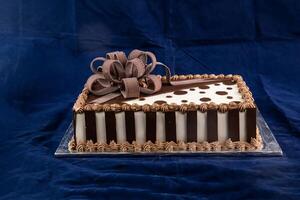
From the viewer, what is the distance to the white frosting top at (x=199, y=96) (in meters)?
1.75

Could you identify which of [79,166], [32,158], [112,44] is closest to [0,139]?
[32,158]

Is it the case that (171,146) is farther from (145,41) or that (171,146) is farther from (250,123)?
(145,41)

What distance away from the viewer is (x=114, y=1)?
8.07 feet

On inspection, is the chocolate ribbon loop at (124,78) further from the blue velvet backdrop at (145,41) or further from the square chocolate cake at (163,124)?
the blue velvet backdrop at (145,41)

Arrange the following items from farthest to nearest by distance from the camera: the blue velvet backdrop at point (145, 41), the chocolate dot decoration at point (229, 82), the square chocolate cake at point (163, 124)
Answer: the blue velvet backdrop at point (145, 41) < the chocolate dot decoration at point (229, 82) < the square chocolate cake at point (163, 124)

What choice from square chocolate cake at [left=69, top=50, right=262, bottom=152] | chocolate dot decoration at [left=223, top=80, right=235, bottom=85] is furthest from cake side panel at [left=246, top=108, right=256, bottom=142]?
chocolate dot decoration at [left=223, top=80, right=235, bottom=85]

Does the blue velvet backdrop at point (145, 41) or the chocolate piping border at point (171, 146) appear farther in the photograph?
the blue velvet backdrop at point (145, 41)

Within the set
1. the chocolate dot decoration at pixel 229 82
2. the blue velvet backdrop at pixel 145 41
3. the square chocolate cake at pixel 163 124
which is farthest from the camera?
the blue velvet backdrop at pixel 145 41

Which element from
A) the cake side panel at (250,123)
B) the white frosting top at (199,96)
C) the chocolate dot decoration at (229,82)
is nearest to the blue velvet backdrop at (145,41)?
the chocolate dot decoration at (229,82)

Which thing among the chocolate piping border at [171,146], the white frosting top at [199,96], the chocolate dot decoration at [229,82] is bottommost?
the chocolate piping border at [171,146]

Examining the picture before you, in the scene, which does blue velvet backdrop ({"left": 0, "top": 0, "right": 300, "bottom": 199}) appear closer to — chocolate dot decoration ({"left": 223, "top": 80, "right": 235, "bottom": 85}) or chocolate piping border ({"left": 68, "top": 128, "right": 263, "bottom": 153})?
chocolate dot decoration ({"left": 223, "top": 80, "right": 235, "bottom": 85})

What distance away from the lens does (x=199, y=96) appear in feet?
5.88

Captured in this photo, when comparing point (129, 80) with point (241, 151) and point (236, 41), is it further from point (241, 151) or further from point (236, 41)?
point (236, 41)

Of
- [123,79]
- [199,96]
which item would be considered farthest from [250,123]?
[123,79]
